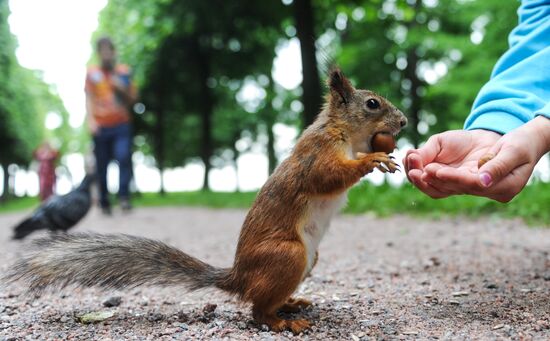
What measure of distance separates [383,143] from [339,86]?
33cm

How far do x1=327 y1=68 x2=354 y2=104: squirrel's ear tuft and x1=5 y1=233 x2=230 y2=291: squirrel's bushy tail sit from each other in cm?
86

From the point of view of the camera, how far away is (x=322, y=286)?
106 inches

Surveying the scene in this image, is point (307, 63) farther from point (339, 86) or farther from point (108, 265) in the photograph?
point (108, 265)

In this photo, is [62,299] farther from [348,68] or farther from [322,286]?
[348,68]

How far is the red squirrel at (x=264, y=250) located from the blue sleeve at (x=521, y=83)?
0.51m

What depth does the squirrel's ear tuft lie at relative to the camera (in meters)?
2.29

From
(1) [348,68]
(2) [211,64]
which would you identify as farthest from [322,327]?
(2) [211,64]

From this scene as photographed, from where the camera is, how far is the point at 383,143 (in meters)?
2.16

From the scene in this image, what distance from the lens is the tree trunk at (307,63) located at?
311 inches

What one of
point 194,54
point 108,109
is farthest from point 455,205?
point 194,54

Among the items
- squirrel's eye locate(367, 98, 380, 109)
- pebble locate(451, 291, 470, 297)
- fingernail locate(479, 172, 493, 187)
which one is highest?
squirrel's eye locate(367, 98, 380, 109)

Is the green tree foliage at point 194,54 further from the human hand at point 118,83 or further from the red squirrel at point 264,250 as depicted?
the red squirrel at point 264,250

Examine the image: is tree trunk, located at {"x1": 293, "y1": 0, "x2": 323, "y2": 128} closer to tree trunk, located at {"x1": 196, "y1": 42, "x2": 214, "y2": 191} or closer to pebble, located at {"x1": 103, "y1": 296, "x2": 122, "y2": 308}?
pebble, located at {"x1": 103, "y1": 296, "x2": 122, "y2": 308}

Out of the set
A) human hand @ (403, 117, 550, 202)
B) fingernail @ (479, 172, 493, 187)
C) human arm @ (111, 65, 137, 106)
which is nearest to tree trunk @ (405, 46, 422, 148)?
human arm @ (111, 65, 137, 106)
